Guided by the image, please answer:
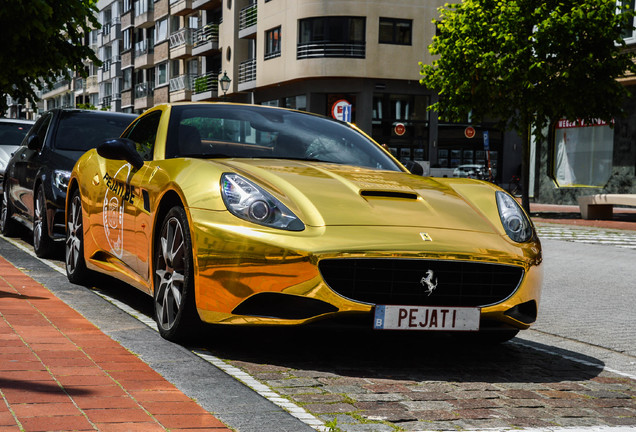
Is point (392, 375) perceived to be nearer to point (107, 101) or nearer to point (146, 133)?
point (146, 133)

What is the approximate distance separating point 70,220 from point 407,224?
3.86 metres

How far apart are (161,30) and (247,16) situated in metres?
17.8

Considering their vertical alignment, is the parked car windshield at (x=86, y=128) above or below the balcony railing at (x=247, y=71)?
below

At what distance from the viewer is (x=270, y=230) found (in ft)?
15.1

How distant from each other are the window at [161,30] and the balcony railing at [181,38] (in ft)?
8.75

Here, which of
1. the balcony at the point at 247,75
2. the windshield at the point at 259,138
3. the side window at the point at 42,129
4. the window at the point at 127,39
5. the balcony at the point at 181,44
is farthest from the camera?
the window at the point at 127,39

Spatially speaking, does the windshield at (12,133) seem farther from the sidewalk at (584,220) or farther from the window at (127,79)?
the window at (127,79)

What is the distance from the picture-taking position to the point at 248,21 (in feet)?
157

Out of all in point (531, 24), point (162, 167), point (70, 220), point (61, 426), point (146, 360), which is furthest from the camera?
point (531, 24)

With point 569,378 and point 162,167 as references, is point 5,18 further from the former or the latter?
point 569,378

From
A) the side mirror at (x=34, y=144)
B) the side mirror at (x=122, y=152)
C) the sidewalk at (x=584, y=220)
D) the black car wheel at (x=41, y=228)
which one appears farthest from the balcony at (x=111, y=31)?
the side mirror at (x=122, y=152)

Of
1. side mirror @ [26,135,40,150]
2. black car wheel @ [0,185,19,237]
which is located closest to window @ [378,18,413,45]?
black car wheel @ [0,185,19,237]

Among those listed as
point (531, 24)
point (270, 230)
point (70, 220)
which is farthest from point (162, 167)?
point (531, 24)

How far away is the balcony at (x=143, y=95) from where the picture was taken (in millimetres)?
66188
